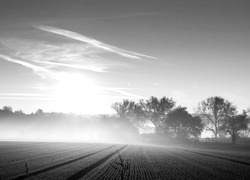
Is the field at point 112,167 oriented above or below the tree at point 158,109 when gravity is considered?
below

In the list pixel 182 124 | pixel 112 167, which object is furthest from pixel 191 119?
pixel 112 167

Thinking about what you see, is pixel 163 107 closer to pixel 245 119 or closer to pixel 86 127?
pixel 245 119

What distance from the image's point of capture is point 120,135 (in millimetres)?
132250

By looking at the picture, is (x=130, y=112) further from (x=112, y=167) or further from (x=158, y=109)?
(x=112, y=167)

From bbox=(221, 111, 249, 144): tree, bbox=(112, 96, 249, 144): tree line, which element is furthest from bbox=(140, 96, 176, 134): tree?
bbox=(221, 111, 249, 144): tree

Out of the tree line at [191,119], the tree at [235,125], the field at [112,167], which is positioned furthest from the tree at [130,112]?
the field at [112,167]

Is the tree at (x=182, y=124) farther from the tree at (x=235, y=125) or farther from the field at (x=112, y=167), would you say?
the field at (x=112, y=167)

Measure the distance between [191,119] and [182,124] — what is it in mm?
4945

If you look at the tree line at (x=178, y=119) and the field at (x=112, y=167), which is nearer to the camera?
the field at (x=112, y=167)

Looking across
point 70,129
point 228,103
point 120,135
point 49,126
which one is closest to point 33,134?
point 49,126

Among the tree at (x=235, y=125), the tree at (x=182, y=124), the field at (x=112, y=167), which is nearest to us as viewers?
the field at (x=112, y=167)

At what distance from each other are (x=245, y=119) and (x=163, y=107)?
3649cm

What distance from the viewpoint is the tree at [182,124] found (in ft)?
337

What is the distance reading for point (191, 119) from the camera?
10400 centimetres
